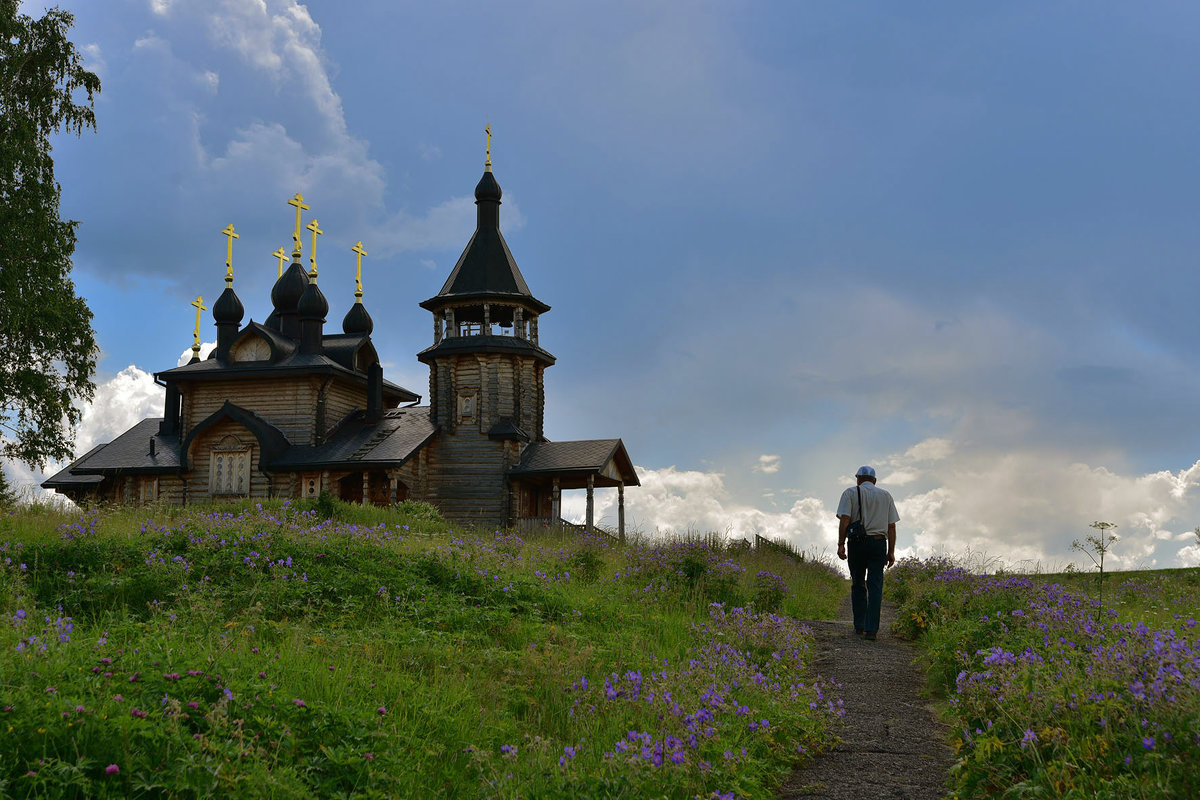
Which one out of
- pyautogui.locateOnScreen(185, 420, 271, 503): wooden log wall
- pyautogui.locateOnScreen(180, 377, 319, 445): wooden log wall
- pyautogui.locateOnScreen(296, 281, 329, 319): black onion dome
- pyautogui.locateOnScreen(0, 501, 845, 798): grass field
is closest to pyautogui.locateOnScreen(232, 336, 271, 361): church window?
pyautogui.locateOnScreen(180, 377, 319, 445): wooden log wall

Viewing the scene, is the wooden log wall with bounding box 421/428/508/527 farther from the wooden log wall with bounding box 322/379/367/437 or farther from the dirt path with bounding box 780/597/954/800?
the dirt path with bounding box 780/597/954/800

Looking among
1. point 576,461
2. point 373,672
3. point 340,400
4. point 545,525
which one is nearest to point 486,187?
point 340,400

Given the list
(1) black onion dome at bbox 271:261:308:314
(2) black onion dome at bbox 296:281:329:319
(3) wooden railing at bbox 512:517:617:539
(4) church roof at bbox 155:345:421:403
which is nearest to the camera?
(3) wooden railing at bbox 512:517:617:539

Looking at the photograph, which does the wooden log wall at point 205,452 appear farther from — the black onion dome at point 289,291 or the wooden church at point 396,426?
the black onion dome at point 289,291

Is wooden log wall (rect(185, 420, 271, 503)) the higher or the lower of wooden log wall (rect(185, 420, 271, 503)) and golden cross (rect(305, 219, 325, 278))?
the lower

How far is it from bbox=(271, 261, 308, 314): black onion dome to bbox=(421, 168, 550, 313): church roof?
6.04 m

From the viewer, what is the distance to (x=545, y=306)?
105ft

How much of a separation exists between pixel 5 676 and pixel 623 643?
490 cm

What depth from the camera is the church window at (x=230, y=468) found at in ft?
102

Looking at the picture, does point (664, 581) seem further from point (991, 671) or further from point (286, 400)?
point (286, 400)

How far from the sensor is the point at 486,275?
3131 cm

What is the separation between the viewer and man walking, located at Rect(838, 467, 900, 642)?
36.0ft

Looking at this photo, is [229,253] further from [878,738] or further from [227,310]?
[878,738]

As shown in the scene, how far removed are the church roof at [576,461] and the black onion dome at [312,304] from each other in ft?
29.7
